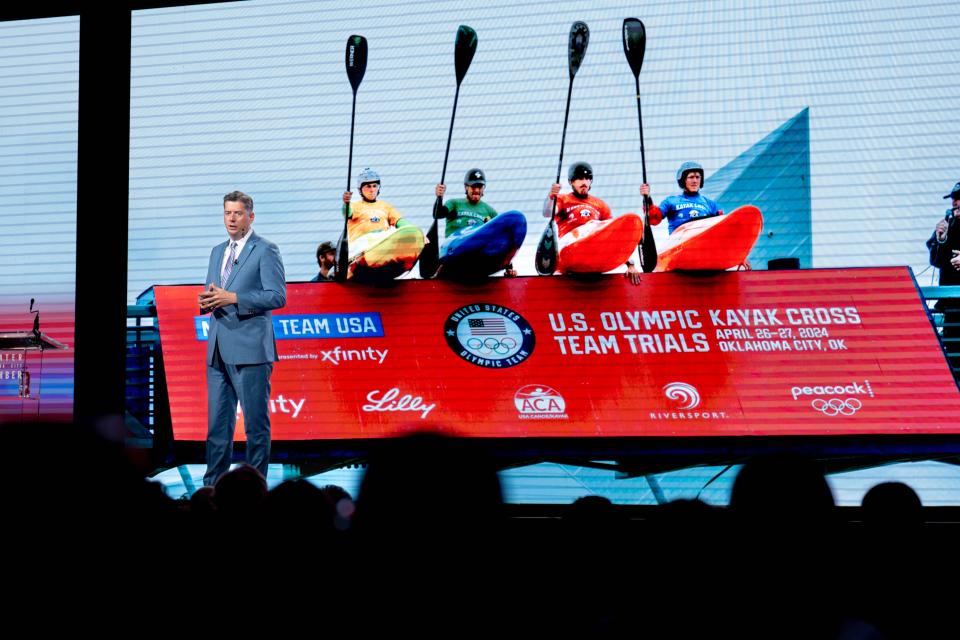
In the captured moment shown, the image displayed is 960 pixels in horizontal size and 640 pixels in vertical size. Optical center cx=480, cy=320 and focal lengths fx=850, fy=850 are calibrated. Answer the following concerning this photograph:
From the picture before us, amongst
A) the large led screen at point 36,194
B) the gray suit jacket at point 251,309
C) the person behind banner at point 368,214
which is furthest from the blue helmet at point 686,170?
the large led screen at point 36,194

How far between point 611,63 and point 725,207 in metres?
0.96

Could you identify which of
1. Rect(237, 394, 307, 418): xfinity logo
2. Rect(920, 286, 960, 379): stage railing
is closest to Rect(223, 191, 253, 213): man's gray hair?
Rect(237, 394, 307, 418): xfinity logo

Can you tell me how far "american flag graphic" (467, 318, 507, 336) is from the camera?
4.38 meters

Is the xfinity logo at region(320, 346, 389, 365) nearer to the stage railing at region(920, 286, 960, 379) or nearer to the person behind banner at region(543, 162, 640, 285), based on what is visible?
the person behind banner at region(543, 162, 640, 285)

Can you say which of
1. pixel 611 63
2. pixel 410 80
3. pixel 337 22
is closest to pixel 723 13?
pixel 611 63

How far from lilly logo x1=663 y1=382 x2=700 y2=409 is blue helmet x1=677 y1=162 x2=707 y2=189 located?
102cm

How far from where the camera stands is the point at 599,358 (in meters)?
4.29

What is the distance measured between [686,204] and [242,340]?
2.31 metres

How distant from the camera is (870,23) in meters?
4.23

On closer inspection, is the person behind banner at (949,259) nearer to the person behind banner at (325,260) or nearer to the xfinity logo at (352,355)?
the xfinity logo at (352,355)

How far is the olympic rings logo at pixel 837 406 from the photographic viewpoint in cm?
406

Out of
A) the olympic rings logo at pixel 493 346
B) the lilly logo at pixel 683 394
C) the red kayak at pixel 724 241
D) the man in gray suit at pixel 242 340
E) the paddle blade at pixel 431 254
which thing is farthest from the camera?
the paddle blade at pixel 431 254

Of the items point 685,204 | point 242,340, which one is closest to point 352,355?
point 242,340

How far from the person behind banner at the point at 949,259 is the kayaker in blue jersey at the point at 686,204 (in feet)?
3.45
